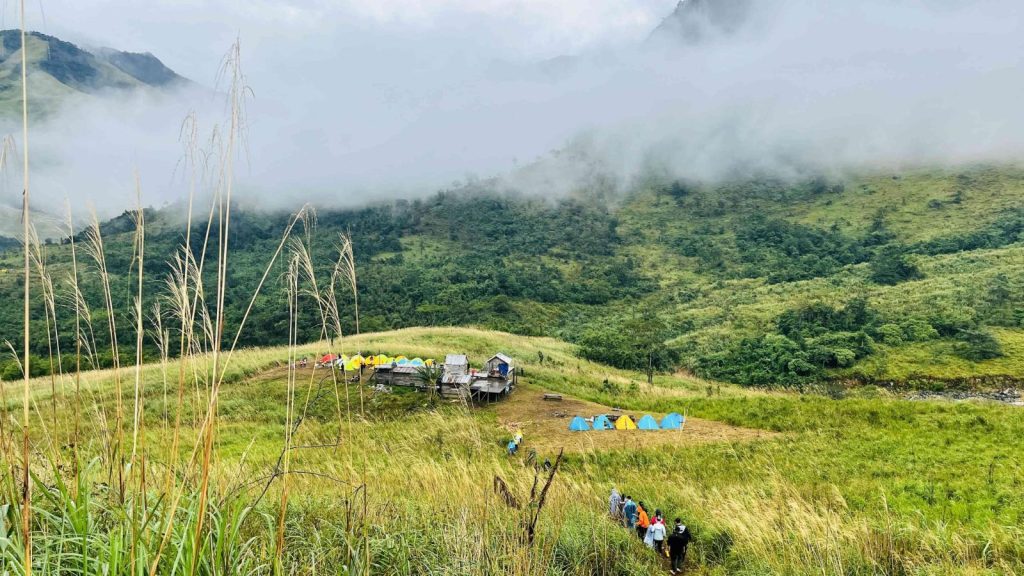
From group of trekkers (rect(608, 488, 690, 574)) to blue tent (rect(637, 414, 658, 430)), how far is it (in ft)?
29.3

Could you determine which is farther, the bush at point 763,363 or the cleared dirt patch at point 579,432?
the bush at point 763,363

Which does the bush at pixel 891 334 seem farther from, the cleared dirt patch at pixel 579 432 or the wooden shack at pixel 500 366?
the wooden shack at pixel 500 366

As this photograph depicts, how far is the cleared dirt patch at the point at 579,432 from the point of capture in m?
14.6

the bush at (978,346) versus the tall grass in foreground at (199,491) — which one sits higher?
the tall grass in foreground at (199,491)

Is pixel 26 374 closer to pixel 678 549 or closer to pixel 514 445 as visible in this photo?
pixel 678 549

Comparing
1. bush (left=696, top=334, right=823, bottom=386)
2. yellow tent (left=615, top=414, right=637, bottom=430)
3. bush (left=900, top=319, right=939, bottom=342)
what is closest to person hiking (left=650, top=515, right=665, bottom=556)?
yellow tent (left=615, top=414, right=637, bottom=430)

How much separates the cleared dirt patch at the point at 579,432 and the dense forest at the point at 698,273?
8.16 meters

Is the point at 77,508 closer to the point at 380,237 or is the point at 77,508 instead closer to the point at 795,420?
the point at 795,420

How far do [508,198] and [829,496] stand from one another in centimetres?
12201

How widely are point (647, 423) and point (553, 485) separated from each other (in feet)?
35.8

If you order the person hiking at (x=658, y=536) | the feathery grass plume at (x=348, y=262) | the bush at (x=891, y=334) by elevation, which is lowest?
the bush at (x=891, y=334)

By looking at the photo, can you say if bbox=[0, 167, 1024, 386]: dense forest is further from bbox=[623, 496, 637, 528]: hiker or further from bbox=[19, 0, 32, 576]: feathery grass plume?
bbox=[623, 496, 637, 528]: hiker

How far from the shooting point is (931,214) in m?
80.2

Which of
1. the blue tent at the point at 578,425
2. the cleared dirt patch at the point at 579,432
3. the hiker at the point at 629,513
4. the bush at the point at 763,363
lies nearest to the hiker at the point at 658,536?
the hiker at the point at 629,513
